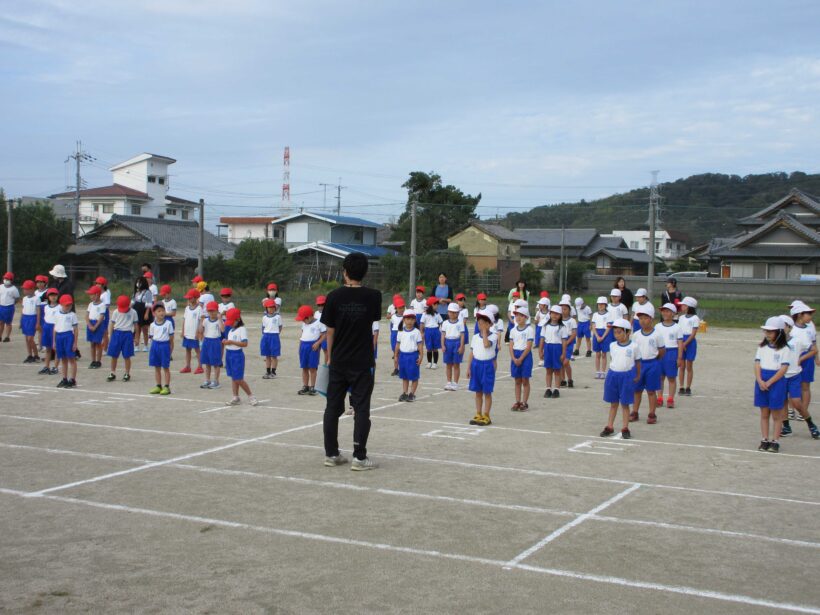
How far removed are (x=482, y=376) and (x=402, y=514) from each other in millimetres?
4741

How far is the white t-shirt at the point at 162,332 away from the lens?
14391 mm

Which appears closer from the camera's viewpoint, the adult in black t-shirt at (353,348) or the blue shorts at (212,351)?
the adult in black t-shirt at (353,348)

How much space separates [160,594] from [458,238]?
162 feet

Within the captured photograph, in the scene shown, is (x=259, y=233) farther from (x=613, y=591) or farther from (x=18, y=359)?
(x=613, y=591)

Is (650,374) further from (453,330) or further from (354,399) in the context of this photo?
(354,399)

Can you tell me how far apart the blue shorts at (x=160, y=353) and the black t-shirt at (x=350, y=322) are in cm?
628

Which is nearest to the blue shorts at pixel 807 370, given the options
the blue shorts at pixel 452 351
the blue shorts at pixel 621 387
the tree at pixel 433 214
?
the blue shorts at pixel 621 387

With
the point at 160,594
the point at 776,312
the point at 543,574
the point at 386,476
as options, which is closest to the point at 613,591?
the point at 543,574

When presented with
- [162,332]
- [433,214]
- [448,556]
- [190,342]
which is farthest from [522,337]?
[433,214]

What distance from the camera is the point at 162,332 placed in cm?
1448

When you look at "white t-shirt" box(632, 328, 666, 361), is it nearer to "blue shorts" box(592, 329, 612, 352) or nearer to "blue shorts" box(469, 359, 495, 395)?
"blue shorts" box(469, 359, 495, 395)

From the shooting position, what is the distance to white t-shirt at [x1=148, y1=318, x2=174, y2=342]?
1439cm

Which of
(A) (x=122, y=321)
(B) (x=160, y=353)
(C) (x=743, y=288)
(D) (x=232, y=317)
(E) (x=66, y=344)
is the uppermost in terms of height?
(C) (x=743, y=288)

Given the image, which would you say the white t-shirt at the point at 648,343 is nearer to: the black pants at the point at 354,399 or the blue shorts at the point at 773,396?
the blue shorts at the point at 773,396
